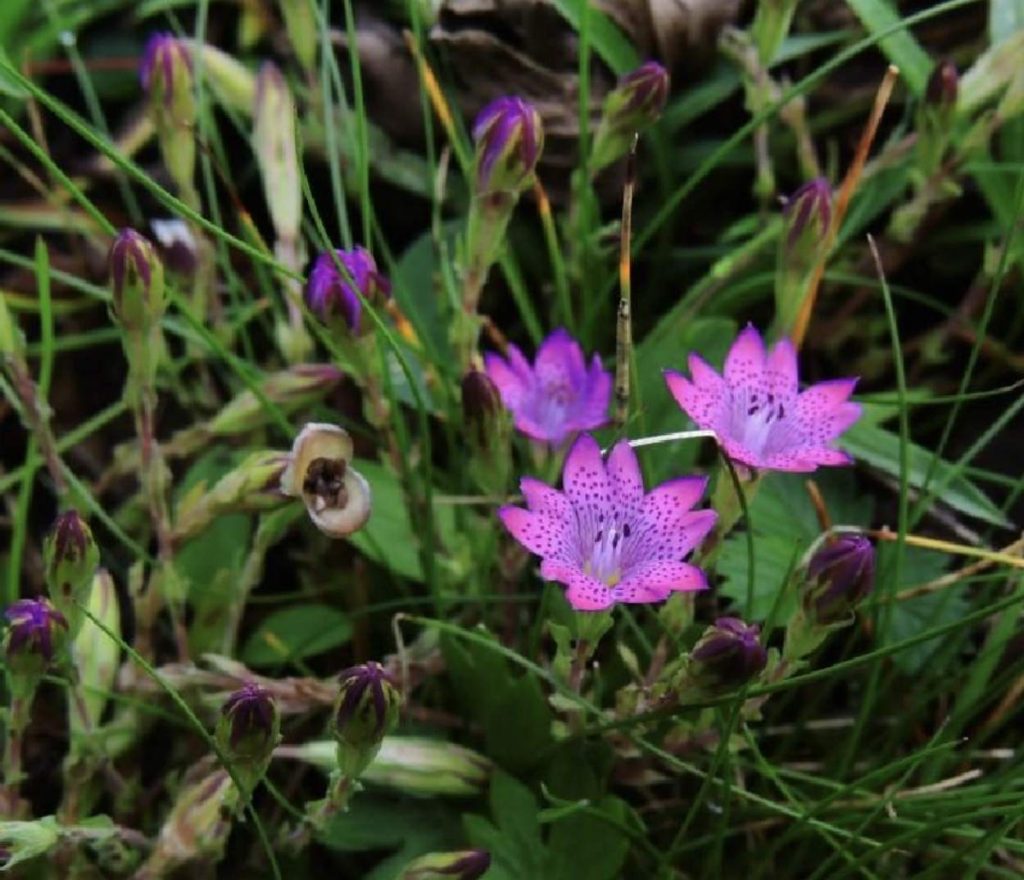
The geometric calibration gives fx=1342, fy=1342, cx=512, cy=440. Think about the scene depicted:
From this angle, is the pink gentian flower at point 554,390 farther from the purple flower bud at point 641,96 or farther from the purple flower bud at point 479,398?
the purple flower bud at point 641,96

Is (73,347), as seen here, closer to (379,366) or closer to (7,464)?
(7,464)

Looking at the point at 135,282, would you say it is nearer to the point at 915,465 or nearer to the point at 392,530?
the point at 392,530

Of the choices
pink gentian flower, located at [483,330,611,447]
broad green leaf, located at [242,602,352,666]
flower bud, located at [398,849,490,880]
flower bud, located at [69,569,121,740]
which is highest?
pink gentian flower, located at [483,330,611,447]

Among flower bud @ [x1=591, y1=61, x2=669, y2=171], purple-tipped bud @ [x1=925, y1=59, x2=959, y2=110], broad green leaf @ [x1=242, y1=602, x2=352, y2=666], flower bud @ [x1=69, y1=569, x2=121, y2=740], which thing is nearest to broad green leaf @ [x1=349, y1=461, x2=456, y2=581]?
broad green leaf @ [x1=242, y1=602, x2=352, y2=666]

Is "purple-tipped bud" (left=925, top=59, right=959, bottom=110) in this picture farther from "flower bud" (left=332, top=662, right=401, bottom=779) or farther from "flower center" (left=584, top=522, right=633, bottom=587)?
"flower bud" (left=332, top=662, right=401, bottom=779)

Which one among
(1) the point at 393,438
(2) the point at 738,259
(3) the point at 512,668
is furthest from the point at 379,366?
(2) the point at 738,259
